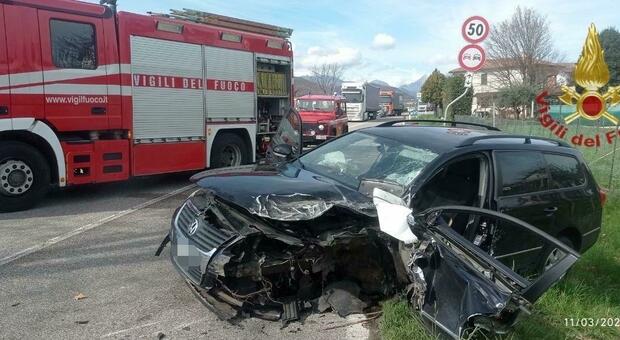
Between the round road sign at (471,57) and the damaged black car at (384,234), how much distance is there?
4.28 metres

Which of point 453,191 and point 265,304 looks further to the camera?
point 453,191

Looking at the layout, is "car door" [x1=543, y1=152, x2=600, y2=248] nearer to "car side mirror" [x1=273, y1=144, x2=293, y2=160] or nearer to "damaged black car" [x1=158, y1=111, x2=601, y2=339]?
"damaged black car" [x1=158, y1=111, x2=601, y2=339]

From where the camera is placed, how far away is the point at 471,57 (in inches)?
352

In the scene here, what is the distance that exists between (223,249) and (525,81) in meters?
44.4

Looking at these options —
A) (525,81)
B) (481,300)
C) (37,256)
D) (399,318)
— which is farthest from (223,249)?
(525,81)

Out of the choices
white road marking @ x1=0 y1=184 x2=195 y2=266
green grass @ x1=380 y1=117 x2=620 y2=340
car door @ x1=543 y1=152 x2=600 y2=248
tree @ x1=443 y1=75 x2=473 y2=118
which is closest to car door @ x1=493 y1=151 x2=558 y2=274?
car door @ x1=543 y1=152 x2=600 y2=248

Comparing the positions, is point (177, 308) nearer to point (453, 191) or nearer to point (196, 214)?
point (196, 214)

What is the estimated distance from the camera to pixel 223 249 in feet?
11.8

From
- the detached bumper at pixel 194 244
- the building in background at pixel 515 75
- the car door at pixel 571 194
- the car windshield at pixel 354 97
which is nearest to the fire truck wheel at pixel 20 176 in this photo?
the detached bumper at pixel 194 244

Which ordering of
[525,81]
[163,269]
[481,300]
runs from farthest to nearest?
1. [525,81]
2. [163,269]
3. [481,300]

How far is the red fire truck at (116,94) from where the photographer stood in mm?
7203

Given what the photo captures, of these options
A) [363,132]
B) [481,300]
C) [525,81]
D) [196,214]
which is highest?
[525,81]

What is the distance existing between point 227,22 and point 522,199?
7966 millimetres

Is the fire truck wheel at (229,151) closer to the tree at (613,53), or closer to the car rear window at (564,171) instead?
the car rear window at (564,171)
